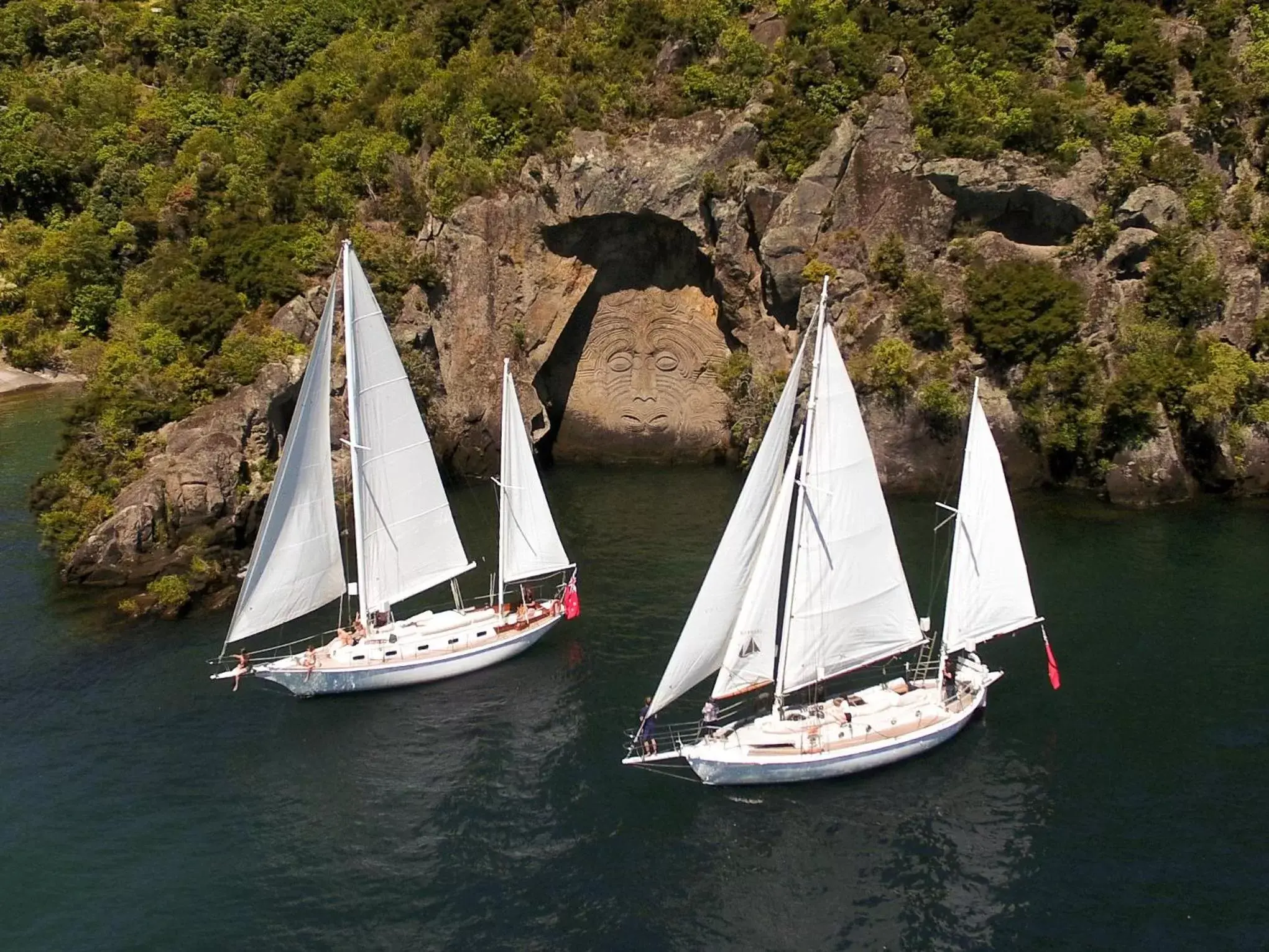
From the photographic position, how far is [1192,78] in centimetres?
6700

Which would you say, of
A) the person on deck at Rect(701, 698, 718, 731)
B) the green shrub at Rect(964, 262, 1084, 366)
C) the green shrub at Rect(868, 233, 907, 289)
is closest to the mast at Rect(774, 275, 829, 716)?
the person on deck at Rect(701, 698, 718, 731)

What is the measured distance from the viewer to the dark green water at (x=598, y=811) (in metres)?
28.8

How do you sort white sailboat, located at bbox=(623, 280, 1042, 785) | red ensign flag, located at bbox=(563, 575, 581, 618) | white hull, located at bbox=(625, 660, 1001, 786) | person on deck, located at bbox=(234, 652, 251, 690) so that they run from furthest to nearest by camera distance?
red ensign flag, located at bbox=(563, 575, 581, 618) → person on deck, located at bbox=(234, 652, 251, 690) → white hull, located at bbox=(625, 660, 1001, 786) → white sailboat, located at bbox=(623, 280, 1042, 785)

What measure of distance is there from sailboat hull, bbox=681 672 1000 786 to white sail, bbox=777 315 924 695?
1719 mm

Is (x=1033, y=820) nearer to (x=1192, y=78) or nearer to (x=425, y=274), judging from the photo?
(x=425, y=274)

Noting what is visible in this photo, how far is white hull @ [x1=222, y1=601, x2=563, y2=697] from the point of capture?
40.4 metres

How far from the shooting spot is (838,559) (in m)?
34.9

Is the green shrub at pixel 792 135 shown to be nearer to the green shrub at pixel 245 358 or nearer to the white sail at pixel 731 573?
the green shrub at pixel 245 358

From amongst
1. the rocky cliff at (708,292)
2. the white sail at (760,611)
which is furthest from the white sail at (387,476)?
the rocky cliff at (708,292)

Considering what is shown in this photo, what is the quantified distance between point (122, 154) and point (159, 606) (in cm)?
6087

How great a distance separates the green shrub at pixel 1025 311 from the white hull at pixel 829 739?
29.9 m

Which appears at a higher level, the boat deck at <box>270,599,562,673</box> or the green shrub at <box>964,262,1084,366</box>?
the green shrub at <box>964,262,1084,366</box>

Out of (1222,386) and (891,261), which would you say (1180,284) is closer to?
(1222,386)

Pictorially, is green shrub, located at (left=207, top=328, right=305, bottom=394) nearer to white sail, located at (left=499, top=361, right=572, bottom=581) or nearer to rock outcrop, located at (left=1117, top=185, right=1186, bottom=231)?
white sail, located at (left=499, top=361, right=572, bottom=581)
